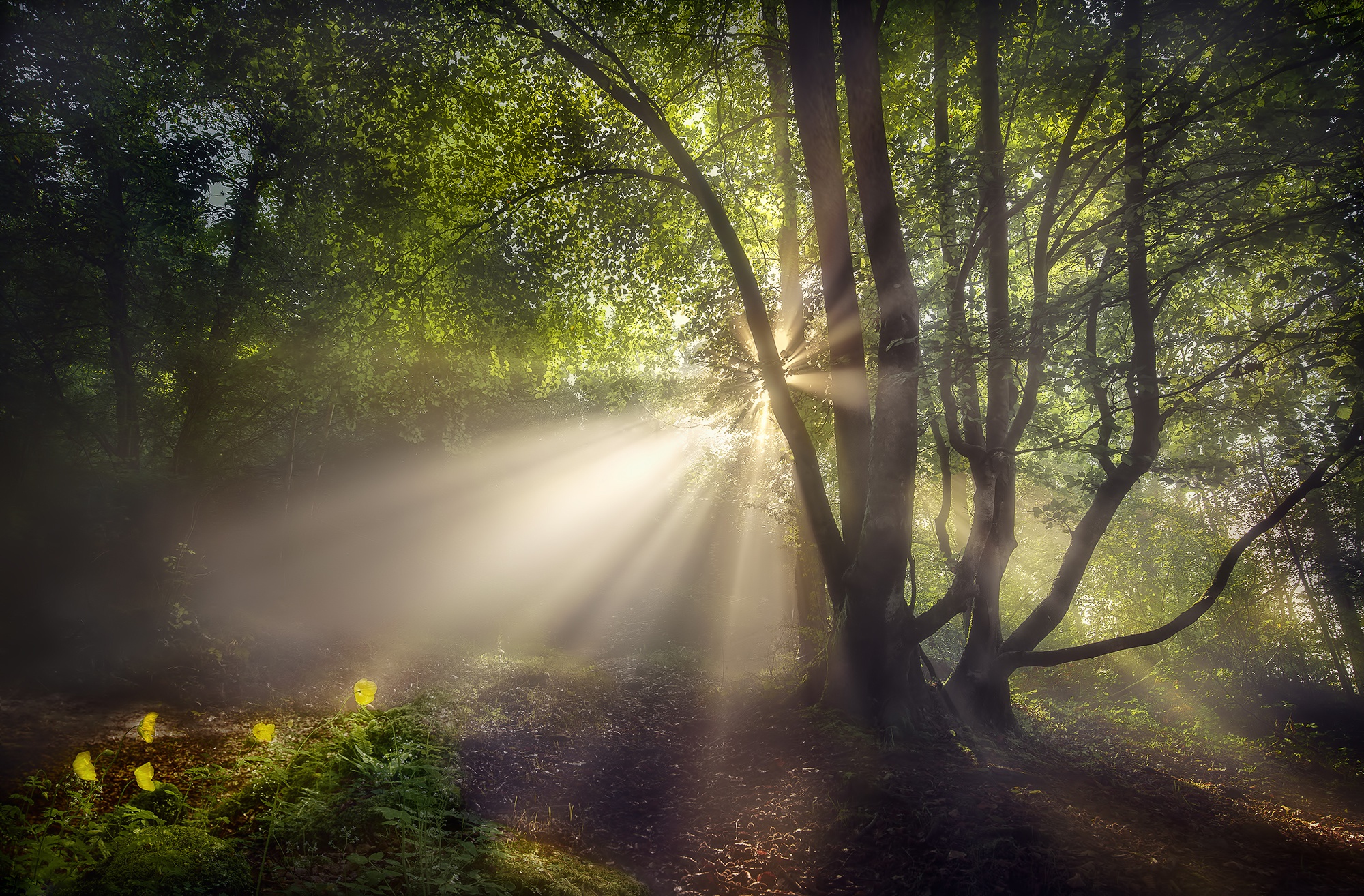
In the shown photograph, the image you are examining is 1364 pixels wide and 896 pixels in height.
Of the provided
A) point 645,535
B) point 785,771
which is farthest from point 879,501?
point 645,535

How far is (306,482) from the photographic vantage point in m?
17.0

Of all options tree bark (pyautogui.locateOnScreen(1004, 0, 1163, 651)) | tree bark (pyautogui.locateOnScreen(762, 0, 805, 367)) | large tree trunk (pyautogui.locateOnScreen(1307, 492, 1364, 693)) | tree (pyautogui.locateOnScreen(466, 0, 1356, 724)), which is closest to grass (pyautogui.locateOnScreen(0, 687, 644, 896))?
tree (pyautogui.locateOnScreen(466, 0, 1356, 724))

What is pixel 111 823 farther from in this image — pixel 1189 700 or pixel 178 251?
pixel 1189 700

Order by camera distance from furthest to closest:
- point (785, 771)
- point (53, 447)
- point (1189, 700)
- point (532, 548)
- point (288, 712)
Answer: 1. point (532, 548)
2. point (1189, 700)
3. point (53, 447)
4. point (288, 712)
5. point (785, 771)

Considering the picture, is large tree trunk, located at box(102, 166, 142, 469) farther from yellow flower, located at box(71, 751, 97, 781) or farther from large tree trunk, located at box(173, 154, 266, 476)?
yellow flower, located at box(71, 751, 97, 781)

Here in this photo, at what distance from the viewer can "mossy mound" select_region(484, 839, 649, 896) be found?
2.88 m

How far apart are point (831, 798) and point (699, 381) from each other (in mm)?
9113

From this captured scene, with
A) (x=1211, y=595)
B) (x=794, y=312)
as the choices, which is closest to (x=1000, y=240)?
(x=794, y=312)

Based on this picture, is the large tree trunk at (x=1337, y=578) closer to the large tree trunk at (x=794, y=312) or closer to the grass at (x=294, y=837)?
the large tree trunk at (x=794, y=312)

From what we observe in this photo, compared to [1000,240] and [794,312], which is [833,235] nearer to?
[1000,240]

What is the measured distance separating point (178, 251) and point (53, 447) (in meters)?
A: 4.35

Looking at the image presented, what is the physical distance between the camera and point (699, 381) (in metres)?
12.5

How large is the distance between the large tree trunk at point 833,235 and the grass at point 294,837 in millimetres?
4361

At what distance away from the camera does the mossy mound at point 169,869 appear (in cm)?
214
